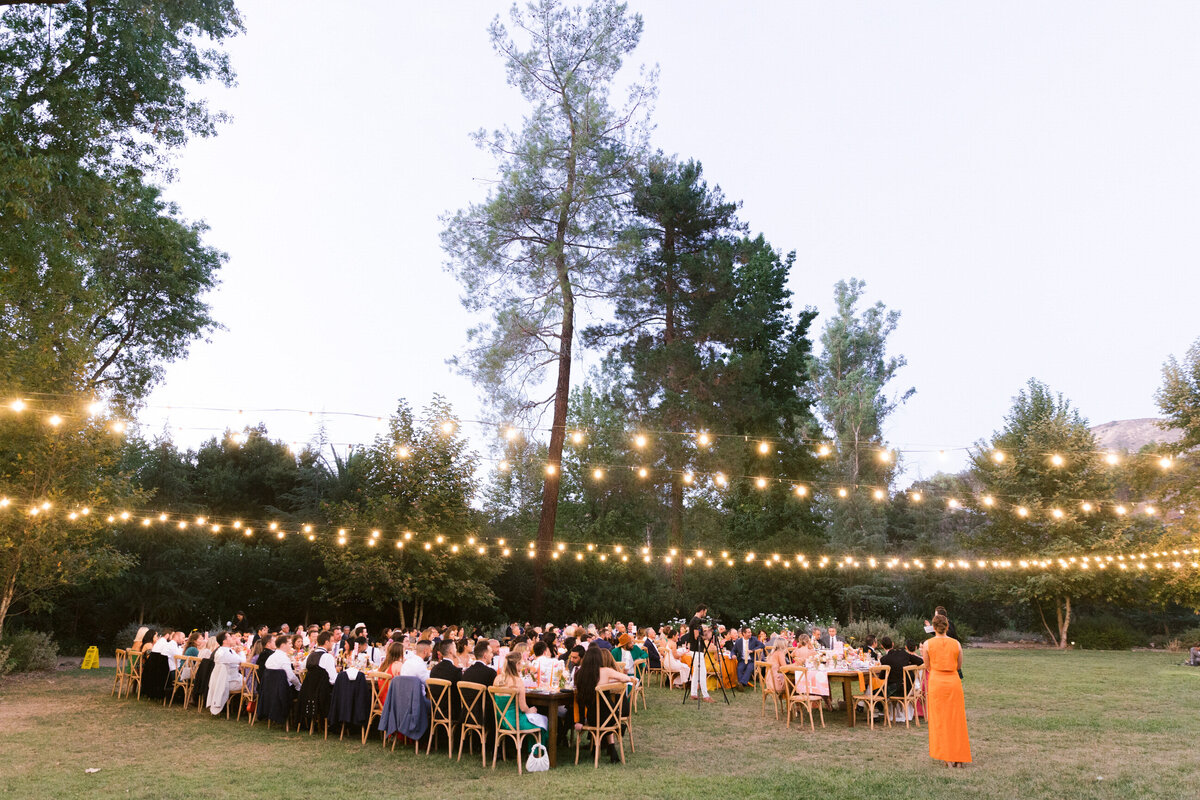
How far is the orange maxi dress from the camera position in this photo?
628 cm

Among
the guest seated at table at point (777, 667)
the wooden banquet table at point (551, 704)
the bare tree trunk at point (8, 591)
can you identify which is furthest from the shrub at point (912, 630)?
the bare tree trunk at point (8, 591)

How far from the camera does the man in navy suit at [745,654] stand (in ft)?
40.5

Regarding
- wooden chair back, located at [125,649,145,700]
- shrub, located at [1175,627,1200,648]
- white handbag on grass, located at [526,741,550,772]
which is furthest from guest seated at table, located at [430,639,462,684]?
shrub, located at [1175,627,1200,648]

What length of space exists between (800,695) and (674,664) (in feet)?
15.3

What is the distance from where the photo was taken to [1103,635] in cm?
2286

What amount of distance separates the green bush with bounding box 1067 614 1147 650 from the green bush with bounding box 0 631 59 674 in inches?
1047

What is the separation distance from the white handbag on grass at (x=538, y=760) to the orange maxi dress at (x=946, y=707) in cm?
330

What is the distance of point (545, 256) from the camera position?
18.0m

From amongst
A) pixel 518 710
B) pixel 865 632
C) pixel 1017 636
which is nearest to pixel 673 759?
pixel 518 710

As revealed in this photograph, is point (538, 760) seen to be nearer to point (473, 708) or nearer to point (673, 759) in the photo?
point (473, 708)

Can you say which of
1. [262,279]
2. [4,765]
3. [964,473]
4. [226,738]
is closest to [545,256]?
[262,279]

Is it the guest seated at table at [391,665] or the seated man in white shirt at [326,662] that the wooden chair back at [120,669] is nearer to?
the seated man in white shirt at [326,662]

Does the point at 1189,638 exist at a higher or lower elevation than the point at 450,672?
lower

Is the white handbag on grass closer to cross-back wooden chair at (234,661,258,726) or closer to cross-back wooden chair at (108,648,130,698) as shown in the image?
Result: cross-back wooden chair at (234,661,258,726)
